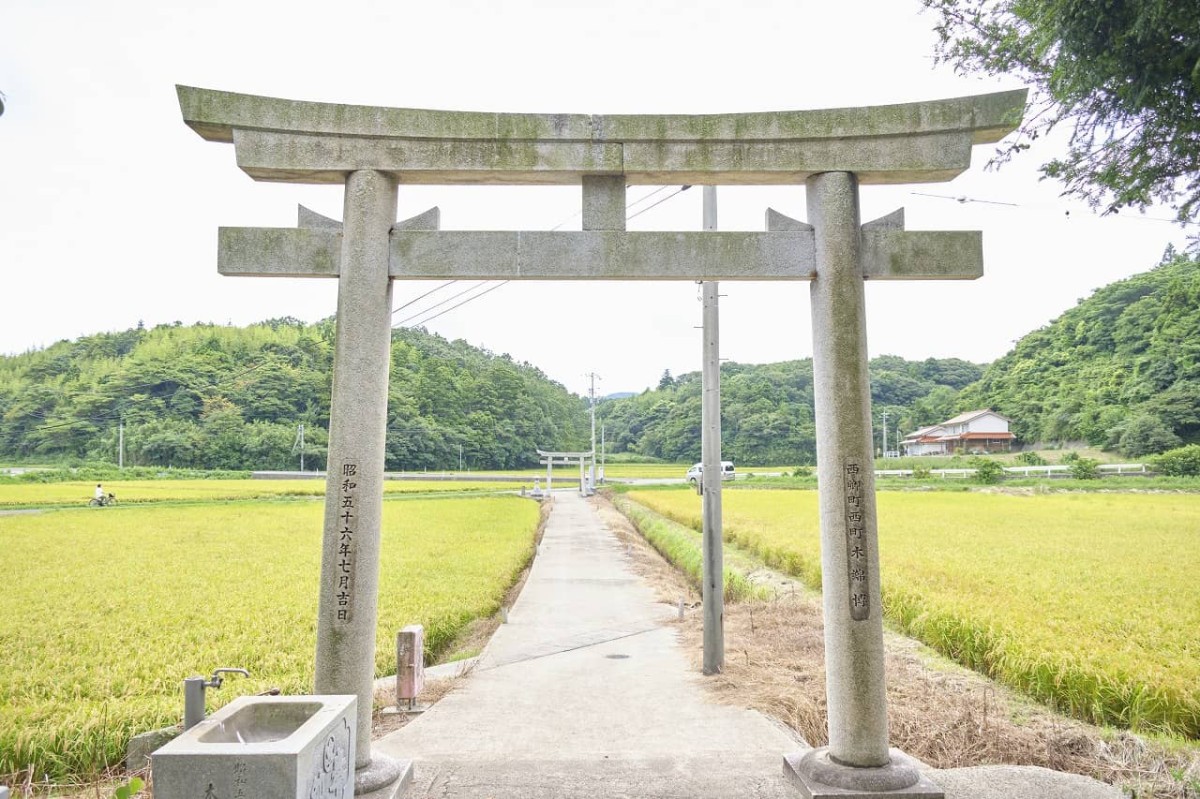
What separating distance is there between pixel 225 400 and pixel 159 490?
16777mm

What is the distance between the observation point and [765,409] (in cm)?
5025

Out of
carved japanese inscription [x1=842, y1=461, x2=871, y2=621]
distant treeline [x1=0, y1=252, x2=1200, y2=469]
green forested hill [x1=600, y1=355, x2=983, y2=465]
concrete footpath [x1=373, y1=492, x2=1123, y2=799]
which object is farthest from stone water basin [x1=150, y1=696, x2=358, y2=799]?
distant treeline [x1=0, y1=252, x2=1200, y2=469]

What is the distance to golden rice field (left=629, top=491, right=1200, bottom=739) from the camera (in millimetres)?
6246

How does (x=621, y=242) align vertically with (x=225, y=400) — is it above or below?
below

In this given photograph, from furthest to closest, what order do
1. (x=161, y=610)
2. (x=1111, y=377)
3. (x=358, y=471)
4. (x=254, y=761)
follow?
(x=1111, y=377)
(x=161, y=610)
(x=358, y=471)
(x=254, y=761)

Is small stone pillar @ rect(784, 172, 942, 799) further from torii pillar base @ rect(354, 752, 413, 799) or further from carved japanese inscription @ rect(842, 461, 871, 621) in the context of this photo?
torii pillar base @ rect(354, 752, 413, 799)

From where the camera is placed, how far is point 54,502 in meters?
26.6

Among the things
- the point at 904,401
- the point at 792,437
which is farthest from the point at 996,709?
the point at 904,401

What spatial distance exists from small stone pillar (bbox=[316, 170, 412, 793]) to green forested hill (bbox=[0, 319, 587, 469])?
46.4 m

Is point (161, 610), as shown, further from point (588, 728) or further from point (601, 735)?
point (601, 735)

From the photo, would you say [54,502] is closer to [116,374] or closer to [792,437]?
[116,374]

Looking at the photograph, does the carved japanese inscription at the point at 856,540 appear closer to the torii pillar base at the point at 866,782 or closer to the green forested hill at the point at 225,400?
the torii pillar base at the point at 866,782

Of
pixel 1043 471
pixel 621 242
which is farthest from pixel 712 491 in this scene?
pixel 1043 471

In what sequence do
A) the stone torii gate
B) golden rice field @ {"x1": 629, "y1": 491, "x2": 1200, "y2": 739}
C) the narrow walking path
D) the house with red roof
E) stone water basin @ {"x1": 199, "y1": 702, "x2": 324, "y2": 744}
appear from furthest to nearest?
the house with red roof, golden rice field @ {"x1": 629, "y1": 491, "x2": 1200, "y2": 739}, the narrow walking path, the stone torii gate, stone water basin @ {"x1": 199, "y1": 702, "x2": 324, "y2": 744}
